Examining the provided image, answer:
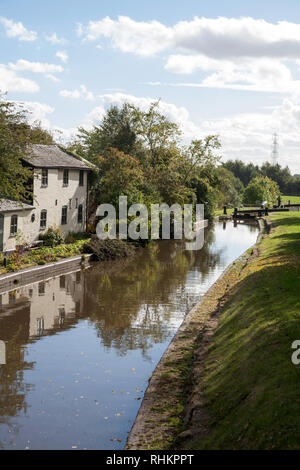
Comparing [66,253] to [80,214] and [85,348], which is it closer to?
[80,214]

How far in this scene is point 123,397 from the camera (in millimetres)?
12312

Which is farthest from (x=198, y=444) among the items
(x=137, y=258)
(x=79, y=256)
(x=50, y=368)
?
(x=137, y=258)

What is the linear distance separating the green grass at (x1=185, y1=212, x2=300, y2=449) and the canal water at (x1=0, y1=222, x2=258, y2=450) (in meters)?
2.03

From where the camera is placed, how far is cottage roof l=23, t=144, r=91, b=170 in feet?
112

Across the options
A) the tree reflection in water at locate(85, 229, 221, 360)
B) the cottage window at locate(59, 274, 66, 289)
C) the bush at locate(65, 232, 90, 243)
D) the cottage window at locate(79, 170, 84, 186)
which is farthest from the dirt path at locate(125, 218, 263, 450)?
the cottage window at locate(79, 170, 84, 186)

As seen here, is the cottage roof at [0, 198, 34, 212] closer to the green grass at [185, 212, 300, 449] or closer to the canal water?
the canal water

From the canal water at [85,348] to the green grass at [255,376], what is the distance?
2032 millimetres

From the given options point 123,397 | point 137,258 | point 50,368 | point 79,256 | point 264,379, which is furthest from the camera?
point 137,258

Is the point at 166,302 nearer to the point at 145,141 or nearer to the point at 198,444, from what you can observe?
the point at 198,444

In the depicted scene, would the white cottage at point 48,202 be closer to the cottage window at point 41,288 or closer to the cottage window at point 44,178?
the cottage window at point 44,178

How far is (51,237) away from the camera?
35.4m

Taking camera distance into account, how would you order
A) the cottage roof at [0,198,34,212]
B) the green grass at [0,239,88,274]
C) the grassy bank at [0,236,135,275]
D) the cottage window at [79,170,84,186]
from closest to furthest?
the green grass at [0,239,88,274]
the grassy bank at [0,236,135,275]
the cottage roof at [0,198,34,212]
the cottage window at [79,170,84,186]

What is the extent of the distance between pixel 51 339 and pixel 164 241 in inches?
1204

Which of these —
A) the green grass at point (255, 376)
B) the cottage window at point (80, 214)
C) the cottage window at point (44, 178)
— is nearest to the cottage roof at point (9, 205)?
the cottage window at point (44, 178)
